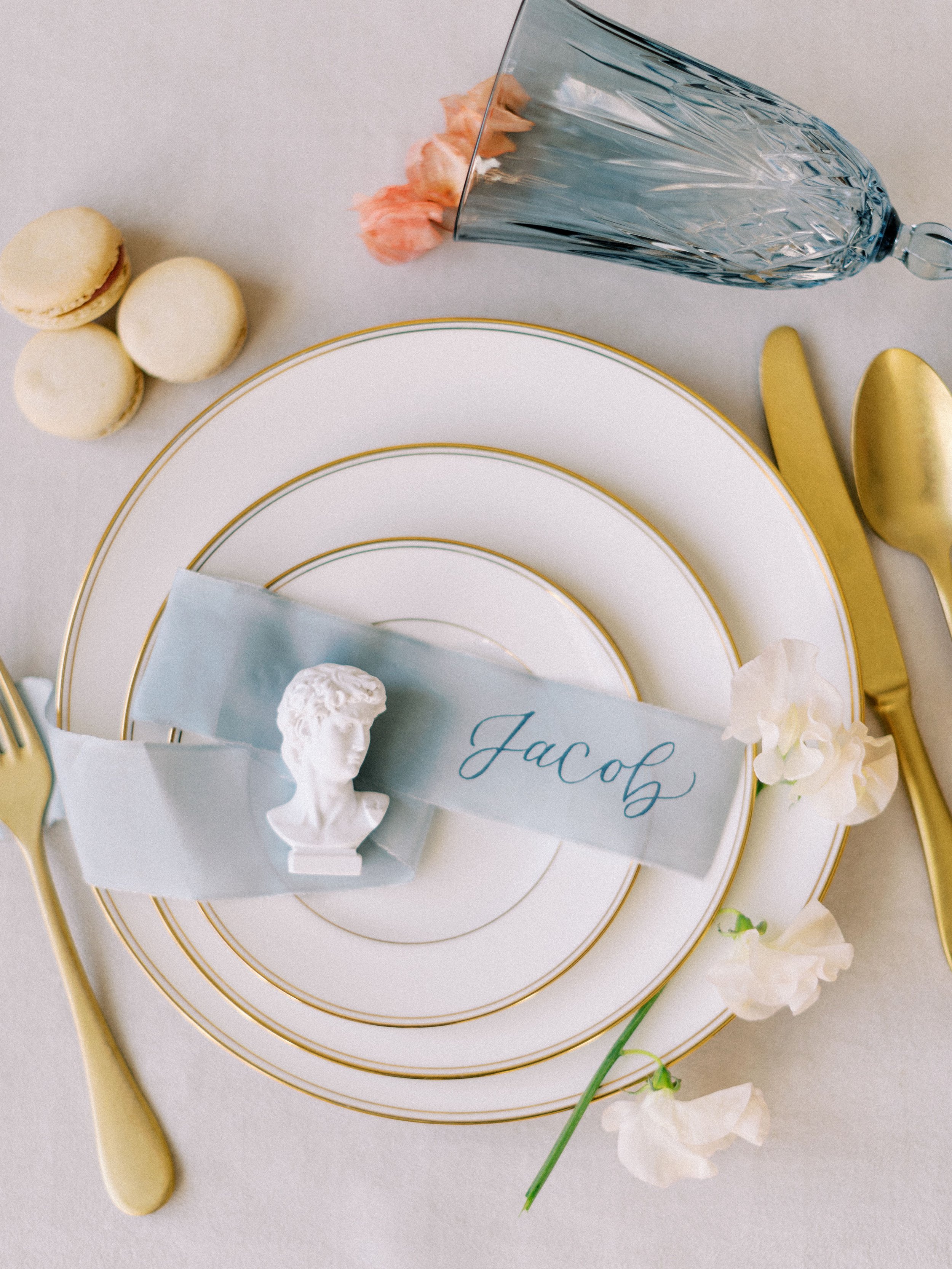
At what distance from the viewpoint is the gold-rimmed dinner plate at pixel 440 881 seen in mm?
499

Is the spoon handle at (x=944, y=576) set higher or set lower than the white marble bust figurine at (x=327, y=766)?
higher

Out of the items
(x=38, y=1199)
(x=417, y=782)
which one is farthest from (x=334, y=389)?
(x=38, y=1199)

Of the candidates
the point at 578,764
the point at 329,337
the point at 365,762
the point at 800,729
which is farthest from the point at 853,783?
the point at 329,337

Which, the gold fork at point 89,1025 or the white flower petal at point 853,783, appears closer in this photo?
the white flower petal at point 853,783

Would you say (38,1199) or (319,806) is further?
(38,1199)

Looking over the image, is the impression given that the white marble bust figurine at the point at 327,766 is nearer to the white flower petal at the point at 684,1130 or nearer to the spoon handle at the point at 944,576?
the white flower petal at the point at 684,1130

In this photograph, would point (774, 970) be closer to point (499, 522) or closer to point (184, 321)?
point (499, 522)

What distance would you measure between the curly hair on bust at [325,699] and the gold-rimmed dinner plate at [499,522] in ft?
0.32

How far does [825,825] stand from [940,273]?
0.32 m

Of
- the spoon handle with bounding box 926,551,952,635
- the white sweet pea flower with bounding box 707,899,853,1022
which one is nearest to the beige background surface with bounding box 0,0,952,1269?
the spoon handle with bounding box 926,551,952,635

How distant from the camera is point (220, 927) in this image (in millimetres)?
514

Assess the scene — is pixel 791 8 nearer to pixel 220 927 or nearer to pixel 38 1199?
pixel 220 927

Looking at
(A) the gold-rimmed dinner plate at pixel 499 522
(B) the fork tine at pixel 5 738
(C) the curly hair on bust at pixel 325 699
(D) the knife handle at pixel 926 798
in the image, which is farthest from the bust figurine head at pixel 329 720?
(D) the knife handle at pixel 926 798

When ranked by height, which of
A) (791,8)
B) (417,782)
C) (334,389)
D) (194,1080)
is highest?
(791,8)
